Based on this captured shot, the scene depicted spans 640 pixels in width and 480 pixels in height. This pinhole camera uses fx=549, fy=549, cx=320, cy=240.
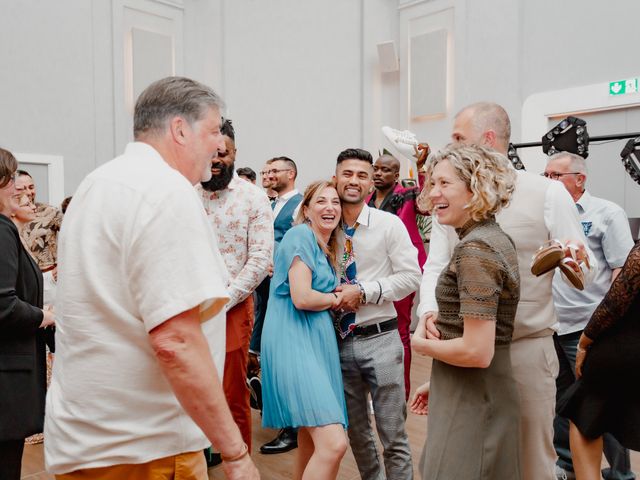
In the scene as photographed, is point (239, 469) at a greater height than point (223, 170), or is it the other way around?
point (223, 170)

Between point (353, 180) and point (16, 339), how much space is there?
1.53m

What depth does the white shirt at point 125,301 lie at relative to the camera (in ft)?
3.53

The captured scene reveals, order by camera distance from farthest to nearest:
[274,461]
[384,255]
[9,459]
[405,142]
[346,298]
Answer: [274,461]
[405,142]
[384,255]
[346,298]
[9,459]

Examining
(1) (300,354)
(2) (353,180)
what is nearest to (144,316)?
(1) (300,354)

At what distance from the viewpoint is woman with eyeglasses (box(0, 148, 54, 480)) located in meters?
1.92

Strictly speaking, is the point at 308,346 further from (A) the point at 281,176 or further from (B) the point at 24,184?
Answer: (A) the point at 281,176

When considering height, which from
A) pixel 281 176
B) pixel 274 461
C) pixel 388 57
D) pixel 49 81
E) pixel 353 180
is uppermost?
pixel 388 57

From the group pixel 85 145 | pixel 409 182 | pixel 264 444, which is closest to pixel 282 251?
pixel 264 444

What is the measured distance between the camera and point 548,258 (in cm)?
172

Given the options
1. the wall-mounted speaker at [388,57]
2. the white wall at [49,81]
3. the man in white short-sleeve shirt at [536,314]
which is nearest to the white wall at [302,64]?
the white wall at [49,81]

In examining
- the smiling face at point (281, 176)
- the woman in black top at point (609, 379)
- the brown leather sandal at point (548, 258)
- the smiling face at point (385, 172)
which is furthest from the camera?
the smiling face at point (281, 176)

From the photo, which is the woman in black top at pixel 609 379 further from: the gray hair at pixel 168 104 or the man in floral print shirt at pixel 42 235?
the man in floral print shirt at pixel 42 235

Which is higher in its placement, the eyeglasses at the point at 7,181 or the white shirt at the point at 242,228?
the eyeglasses at the point at 7,181

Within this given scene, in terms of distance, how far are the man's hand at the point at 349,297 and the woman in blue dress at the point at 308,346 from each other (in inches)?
0.9
